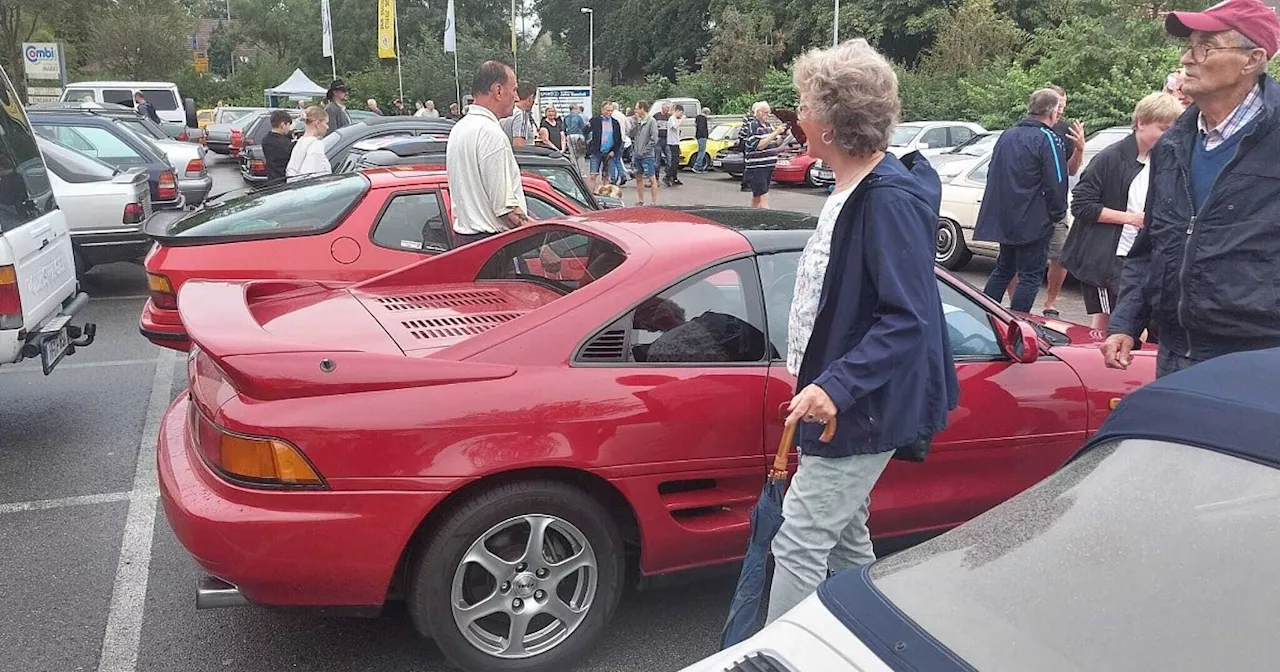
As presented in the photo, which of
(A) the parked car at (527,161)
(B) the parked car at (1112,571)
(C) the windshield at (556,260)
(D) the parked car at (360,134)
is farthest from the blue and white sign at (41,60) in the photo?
(B) the parked car at (1112,571)

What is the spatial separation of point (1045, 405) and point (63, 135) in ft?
35.2

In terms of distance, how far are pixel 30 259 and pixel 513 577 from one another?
3.52 m

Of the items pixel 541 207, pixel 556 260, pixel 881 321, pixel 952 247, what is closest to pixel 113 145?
pixel 541 207

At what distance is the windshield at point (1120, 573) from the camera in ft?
4.14

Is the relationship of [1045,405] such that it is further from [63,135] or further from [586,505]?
[63,135]

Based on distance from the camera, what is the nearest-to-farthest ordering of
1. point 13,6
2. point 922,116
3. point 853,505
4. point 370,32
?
point 853,505 → point 922,116 → point 13,6 → point 370,32

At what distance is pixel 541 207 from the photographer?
588cm

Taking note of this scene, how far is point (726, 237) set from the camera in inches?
125

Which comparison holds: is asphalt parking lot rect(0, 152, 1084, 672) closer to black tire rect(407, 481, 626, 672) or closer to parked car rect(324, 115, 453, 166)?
black tire rect(407, 481, 626, 672)

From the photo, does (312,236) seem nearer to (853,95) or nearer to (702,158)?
(853,95)

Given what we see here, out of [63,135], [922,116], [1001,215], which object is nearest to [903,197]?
[1001,215]

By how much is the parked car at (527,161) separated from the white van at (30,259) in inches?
78.7

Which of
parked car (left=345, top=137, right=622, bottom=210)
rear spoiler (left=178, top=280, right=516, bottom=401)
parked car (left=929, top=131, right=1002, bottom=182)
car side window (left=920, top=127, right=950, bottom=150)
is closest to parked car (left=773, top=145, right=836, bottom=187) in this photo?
car side window (left=920, top=127, right=950, bottom=150)

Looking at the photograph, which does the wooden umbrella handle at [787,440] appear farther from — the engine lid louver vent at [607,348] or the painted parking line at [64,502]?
the painted parking line at [64,502]
